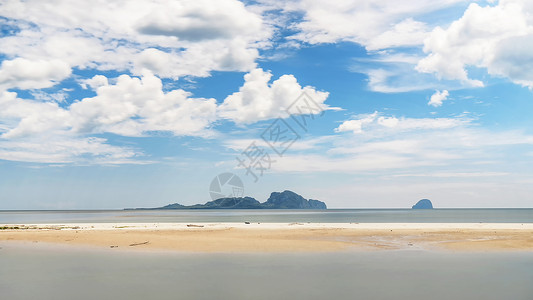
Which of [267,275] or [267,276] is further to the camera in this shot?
[267,275]

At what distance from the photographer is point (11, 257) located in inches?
1114

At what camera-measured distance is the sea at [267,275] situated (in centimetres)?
1688

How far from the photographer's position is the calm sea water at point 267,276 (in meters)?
16.9

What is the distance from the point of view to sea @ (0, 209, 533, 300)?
16.9m

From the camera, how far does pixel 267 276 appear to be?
20688mm

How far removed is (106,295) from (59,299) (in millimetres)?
1736

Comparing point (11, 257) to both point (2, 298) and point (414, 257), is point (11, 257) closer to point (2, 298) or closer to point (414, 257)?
point (2, 298)

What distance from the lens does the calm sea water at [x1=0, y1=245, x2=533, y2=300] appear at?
16861mm

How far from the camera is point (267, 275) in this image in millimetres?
21000

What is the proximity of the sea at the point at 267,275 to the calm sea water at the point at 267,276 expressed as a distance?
0.04 meters

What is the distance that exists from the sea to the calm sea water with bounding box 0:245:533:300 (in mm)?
42

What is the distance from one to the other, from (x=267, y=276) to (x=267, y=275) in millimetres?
316

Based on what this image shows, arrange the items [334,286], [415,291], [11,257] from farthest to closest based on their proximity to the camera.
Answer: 1. [11,257]
2. [334,286]
3. [415,291]

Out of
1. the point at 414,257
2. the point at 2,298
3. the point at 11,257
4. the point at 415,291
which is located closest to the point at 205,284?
the point at 2,298
